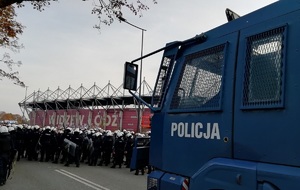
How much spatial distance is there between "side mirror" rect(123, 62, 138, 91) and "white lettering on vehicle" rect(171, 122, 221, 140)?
0.94m

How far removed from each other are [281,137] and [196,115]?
1.01 meters

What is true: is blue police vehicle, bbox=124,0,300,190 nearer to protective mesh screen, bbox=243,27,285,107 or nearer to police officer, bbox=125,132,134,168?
protective mesh screen, bbox=243,27,285,107

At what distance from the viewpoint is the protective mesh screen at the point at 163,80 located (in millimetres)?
3955

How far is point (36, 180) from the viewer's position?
33.1 ft

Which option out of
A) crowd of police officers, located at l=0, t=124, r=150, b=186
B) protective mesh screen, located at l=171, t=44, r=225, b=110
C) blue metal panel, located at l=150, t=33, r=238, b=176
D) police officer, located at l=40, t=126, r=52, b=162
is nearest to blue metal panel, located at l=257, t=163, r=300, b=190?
blue metal panel, located at l=150, t=33, r=238, b=176

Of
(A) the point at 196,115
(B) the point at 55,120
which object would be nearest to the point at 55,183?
(A) the point at 196,115

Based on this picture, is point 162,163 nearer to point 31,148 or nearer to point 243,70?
point 243,70

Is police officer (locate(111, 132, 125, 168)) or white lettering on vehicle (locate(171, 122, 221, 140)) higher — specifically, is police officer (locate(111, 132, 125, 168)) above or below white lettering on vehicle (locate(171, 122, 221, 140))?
below

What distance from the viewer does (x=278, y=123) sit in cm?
247

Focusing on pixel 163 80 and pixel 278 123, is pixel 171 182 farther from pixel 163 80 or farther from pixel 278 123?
pixel 278 123

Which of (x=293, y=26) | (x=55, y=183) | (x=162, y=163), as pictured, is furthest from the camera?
(x=55, y=183)

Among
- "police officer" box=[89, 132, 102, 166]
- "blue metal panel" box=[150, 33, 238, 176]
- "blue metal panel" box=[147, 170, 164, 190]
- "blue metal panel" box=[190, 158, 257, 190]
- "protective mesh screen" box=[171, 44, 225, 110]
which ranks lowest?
"police officer" box=[89, 132, 102, 166]

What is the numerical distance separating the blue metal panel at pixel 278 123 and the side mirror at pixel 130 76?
1744 millimetres

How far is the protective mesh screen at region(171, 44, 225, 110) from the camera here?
3.19 meters
